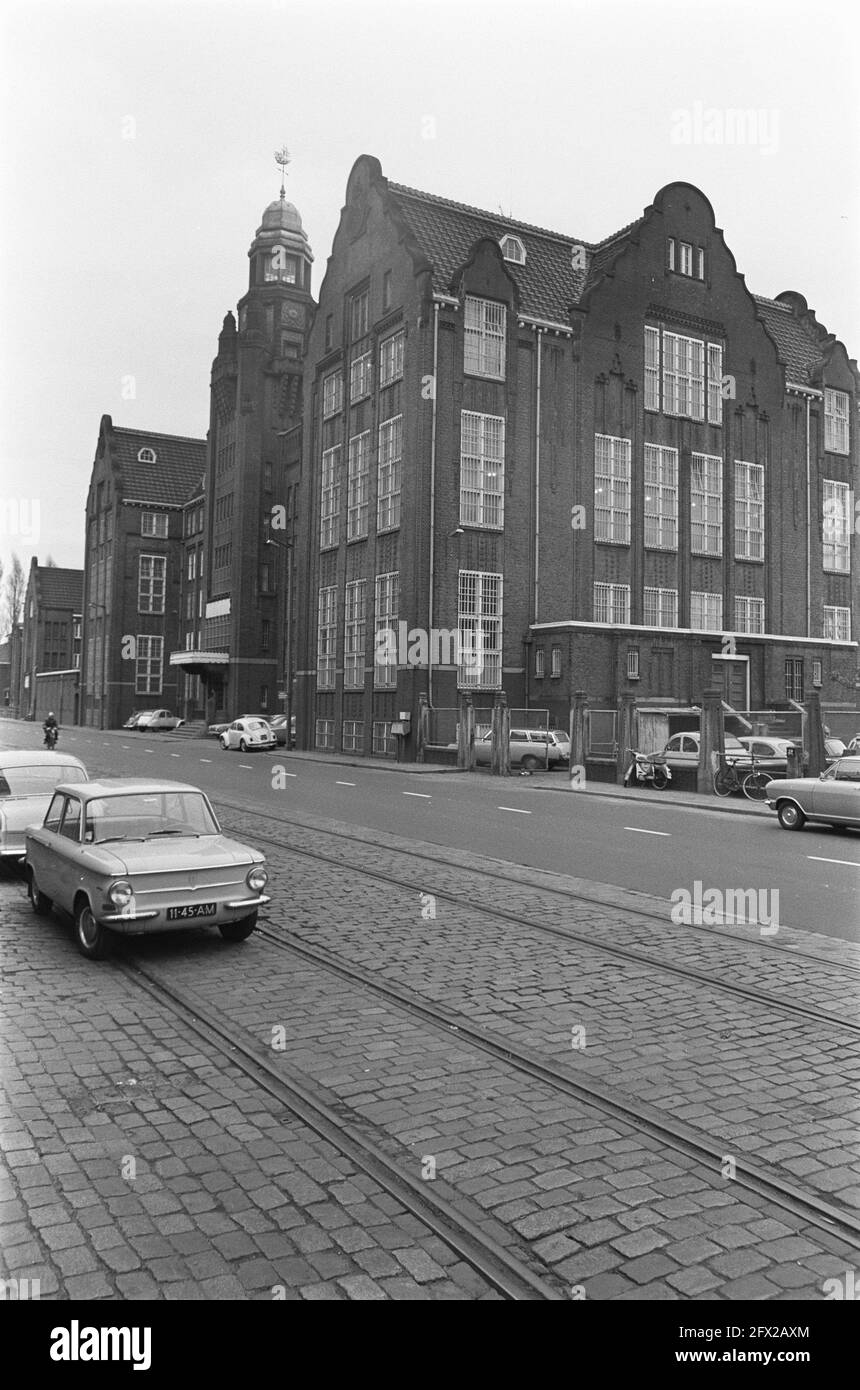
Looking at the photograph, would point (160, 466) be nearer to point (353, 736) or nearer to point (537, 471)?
point (353, 736)

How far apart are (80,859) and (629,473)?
4033 cm

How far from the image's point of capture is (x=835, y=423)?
52281mm

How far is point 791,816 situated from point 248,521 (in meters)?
52.9

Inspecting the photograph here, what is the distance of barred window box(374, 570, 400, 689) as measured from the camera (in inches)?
1658

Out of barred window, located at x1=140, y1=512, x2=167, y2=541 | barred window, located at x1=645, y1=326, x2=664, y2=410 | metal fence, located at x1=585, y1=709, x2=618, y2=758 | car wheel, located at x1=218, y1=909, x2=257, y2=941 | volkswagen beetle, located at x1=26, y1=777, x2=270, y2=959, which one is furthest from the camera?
barred window, located at x1=140, y1=512, x2=167, y2=541

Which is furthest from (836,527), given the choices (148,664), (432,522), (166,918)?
(148,664)

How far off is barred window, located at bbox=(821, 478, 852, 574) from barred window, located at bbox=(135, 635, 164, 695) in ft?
170

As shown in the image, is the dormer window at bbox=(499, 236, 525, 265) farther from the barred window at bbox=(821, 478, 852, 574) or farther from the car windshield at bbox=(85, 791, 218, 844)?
the car windshield at bbox=(85, 791, 218, 844)

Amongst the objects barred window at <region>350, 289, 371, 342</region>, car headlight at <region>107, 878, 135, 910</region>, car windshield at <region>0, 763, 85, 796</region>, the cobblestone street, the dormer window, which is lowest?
the cobblestone street

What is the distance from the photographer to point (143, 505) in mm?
83250

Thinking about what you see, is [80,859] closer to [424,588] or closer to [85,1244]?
[85,1244]

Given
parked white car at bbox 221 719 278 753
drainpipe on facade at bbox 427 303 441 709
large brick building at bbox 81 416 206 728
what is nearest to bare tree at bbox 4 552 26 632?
large brick building at bbox 81 416 206 728

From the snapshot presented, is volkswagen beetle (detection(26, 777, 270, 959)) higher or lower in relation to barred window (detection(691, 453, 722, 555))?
lower

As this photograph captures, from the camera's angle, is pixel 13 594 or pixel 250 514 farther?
pixel 13 594
